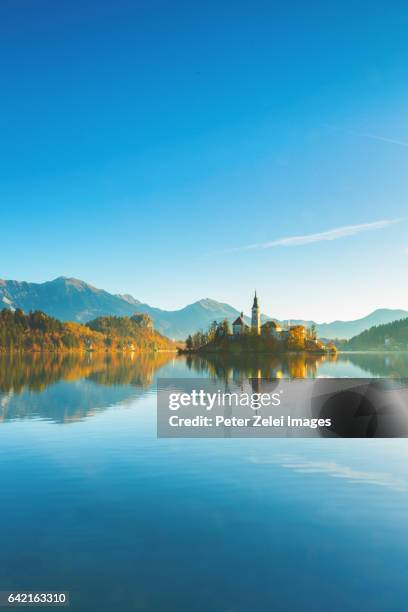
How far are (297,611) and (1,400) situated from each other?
56.8 metres

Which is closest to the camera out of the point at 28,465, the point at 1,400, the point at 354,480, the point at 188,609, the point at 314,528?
the point at 188,609

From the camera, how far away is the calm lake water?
1528 cm

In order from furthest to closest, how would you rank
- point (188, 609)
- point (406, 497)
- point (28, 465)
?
point (28, 465) < point (406, 497) < point (188, 609)

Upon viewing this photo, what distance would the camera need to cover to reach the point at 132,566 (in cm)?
1667

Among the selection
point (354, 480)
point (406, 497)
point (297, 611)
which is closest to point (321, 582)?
point (297, 611)

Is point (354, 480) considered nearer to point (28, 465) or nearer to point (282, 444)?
point (282, 444)

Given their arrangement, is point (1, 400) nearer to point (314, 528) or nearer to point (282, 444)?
point (282, 444)

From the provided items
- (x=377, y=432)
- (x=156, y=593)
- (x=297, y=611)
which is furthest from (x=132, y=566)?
(x=377, y=432)

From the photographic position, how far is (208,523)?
2059 centimetres

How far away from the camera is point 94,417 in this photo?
171 feet

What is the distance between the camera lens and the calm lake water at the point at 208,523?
1528 cm

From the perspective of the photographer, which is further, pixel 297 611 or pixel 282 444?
pixel 282 444

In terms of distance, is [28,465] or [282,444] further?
[282,444]

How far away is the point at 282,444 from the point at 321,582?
847 inches
